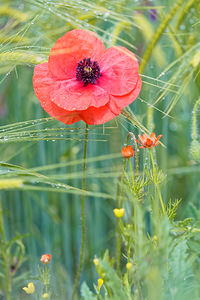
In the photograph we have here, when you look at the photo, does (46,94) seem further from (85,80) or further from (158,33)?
(158,33)

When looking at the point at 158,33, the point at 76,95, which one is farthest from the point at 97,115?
the point at 158,33

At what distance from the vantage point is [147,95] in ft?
1.39

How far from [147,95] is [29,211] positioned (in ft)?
0.98

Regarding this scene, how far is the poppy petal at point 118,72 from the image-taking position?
39 centimetres

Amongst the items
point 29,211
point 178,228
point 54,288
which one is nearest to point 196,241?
point 178,228

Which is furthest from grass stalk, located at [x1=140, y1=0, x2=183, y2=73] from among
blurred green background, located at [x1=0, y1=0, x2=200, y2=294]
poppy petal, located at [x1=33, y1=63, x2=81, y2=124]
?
poppy petal, located at [x1=33, y1=63, x2=81, y2=124]

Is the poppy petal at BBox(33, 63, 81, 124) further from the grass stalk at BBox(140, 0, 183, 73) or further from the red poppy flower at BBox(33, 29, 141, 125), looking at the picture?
the grass stalk at BBox(140, 0, 183, 73)

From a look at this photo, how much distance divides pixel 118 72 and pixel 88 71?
3cm

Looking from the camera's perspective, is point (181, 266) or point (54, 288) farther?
point (54, 288)

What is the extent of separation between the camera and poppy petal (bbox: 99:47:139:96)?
39 centimetres

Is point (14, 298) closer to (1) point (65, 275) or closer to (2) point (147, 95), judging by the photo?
(1) point (65, 275)

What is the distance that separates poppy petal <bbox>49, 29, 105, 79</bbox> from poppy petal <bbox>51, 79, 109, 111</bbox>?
0.04 feet

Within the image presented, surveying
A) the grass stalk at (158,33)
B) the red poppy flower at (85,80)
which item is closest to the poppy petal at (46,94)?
the red poppy flower at (85,80)

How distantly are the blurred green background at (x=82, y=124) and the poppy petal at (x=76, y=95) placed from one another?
3 cm
